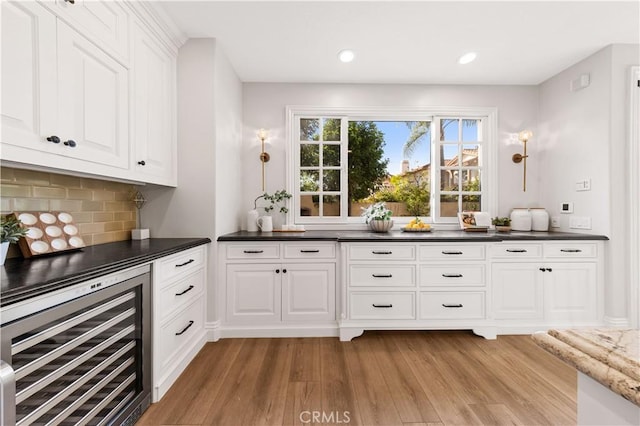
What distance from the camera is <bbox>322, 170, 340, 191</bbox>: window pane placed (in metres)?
3.54

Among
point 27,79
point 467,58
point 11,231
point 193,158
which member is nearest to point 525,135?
point 467,58

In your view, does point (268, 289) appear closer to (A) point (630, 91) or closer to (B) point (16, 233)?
(B) point (16, 233)

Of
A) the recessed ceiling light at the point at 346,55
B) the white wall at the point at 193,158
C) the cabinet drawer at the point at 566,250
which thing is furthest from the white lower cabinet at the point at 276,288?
the cabinet drawer at the point at 566,250

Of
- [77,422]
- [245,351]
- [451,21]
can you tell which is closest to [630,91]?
[451,21]

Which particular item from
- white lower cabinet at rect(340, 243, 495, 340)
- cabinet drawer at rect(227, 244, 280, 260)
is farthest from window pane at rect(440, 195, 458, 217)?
cabinet drawer at rect(227, 244, 280, 260)

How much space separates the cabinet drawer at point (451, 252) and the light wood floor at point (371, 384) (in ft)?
2.41

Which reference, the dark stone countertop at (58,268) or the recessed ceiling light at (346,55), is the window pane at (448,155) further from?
the dark stone countertop at (58,268)

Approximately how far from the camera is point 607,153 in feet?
8.87

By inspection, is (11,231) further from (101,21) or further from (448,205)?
(448,205)

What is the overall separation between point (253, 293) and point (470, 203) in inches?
106

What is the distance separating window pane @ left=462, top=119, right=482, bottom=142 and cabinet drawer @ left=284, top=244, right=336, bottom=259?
7.20 ft

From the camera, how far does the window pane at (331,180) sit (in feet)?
11.6

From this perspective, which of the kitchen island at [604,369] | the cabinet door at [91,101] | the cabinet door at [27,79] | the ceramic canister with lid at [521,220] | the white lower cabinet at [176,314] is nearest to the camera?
the kitchen island at [604,369]

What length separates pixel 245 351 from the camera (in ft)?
8.06
